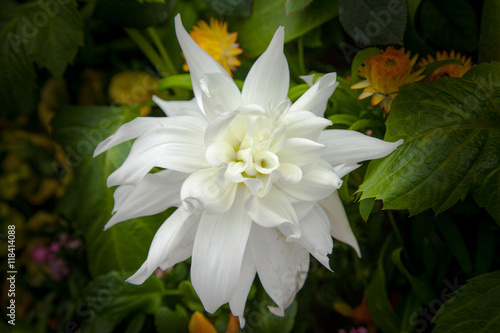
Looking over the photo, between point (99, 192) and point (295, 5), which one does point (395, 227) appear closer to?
point (295, 5)

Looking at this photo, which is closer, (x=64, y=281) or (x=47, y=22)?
(x=47, y=22)

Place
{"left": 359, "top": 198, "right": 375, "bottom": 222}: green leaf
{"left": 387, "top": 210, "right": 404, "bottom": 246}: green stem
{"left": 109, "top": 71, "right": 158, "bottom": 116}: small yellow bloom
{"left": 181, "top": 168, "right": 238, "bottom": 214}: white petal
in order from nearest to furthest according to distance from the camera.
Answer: {"left": 181, "top": 168, "right": 238, "bottom": 214}: white petal
{"left": 359, "top": 198, "right": 375, "bottom": 222}: green leaf
{"left": 387, "top": 210, "right": 404, "bottom": 246}: green stem
{"left": 109, "top": 71, "right": 158, "bottom": 116}: small yellow bloom

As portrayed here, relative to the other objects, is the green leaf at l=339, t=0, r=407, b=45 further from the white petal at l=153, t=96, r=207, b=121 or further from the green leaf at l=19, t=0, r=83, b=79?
the green leaf at l=19, t=0, r=83, b=79

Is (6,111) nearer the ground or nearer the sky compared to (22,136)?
nearer the sky

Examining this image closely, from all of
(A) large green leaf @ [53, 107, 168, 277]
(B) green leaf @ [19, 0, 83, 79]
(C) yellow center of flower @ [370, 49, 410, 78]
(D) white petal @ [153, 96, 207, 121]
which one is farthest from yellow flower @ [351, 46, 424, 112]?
(B) green leaf @ [19, 0, 83, 79]

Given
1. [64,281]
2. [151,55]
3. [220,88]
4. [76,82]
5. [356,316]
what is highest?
[220,88]

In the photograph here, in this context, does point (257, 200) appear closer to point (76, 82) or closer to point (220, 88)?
point (220, 88)

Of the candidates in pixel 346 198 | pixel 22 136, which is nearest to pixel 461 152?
pixel 346 198
